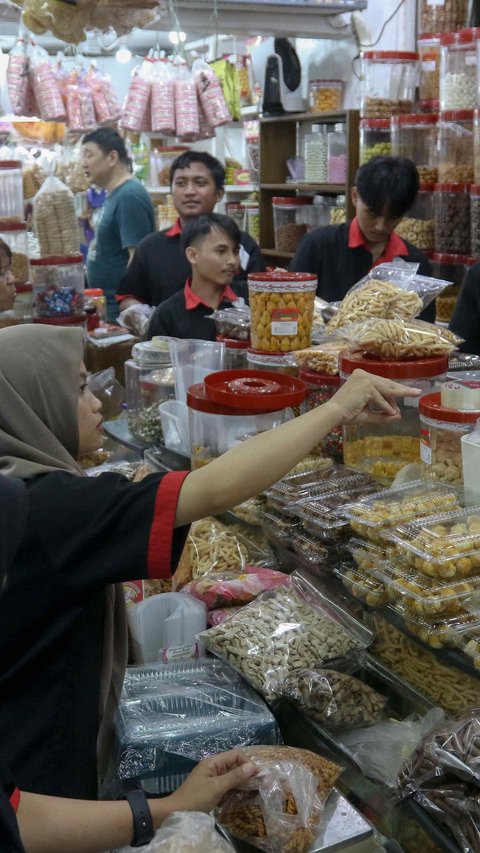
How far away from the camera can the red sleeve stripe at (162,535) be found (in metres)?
1.33

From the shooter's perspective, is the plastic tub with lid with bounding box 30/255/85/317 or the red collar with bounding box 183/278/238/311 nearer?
the red collar with bounding box 183/278/238/311

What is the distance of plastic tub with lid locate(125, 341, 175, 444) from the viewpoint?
8.79ft

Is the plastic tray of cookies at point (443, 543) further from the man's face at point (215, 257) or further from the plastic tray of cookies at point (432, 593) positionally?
the man's face at point (215, 257)

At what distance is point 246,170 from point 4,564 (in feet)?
23.4

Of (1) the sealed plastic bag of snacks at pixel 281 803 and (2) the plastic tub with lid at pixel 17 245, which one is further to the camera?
(2) the plastic tub with lid at pixel 17 245

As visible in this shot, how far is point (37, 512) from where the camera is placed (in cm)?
130

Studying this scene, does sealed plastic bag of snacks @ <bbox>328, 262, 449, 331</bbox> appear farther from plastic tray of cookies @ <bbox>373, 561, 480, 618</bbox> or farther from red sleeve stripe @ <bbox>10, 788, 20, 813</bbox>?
red sleeve stripe @ <bbox>10, 788, 20, 813</bbox>

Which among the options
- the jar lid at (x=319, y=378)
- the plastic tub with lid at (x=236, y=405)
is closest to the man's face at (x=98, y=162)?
the plastic tub with lid at (x=236, y=405)

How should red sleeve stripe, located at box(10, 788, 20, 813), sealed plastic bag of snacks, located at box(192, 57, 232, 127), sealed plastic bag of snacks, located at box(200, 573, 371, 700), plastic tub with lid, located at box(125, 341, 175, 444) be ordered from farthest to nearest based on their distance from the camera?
1. sealed plastic bag of snacks, located at box(192, 57, 232, 127)
2. plastic tub with lid, located at box(125, 341, 175, 444)
3. sealed plastic bag of snacks, located at box(200, 573, 371, 700)
4. red sleeve stripe, located at box(10, 788, 20, 813)

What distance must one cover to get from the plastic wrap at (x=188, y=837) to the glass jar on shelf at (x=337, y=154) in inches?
181

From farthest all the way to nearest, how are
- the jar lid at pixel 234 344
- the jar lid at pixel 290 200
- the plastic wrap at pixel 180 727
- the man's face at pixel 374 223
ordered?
the jar lid at pixel 290 200, the man's face at pixel 374 223, the jar lid at pixel 234 344, the plastic wrap at pixel 180 727

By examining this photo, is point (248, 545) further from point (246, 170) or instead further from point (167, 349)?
point (246, 170)

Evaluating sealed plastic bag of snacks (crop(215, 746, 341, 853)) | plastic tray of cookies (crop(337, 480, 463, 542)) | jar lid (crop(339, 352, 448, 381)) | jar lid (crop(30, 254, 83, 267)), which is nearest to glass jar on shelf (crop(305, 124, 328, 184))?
jar lid (crop(30, 254, 83, 267))

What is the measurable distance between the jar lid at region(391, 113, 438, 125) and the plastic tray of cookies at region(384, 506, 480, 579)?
3.44 m
